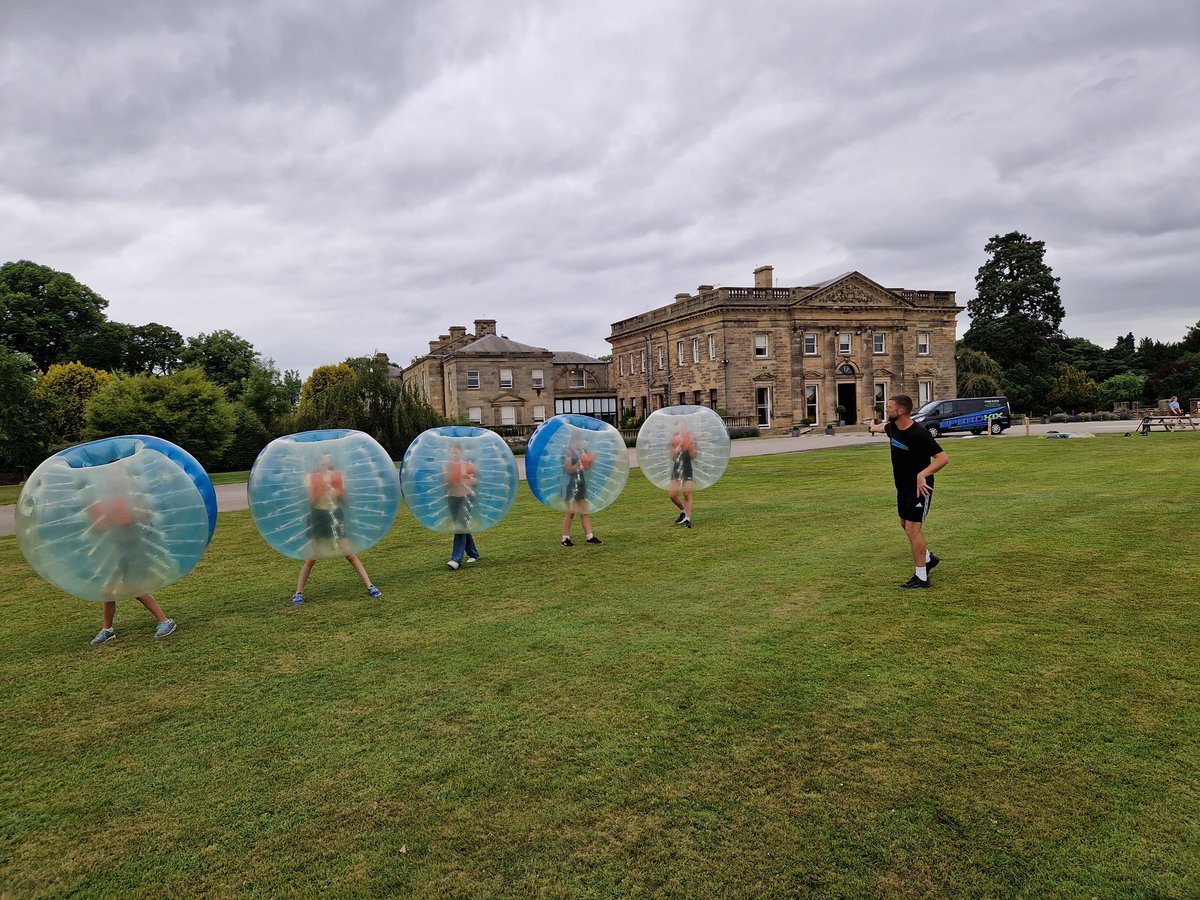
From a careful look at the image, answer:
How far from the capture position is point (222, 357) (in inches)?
2699

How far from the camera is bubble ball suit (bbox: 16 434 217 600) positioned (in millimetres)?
6574

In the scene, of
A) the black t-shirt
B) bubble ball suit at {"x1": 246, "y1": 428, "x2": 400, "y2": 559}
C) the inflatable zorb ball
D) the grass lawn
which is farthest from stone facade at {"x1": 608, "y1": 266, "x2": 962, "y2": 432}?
bubble ball suit at {"x1": 246, "y1": 428, "x2": 400, "y2": 559}

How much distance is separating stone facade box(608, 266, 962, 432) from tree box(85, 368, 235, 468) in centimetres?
3403

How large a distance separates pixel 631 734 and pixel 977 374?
7030cm

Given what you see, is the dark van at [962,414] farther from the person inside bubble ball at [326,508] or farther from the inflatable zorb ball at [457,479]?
the person inside bubble ball at [326,508]

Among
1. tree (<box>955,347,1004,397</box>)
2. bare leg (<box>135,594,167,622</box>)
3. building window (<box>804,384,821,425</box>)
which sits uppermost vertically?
tree (<box>955,347,1004,397</box>)

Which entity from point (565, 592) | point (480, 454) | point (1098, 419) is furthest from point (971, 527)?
point (1098, 419)

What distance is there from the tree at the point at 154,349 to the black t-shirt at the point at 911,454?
A: 70349mm

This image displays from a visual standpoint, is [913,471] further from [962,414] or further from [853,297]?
[853,297]

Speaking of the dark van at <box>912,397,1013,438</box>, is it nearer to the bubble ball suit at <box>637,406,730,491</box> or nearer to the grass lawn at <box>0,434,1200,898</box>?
the bubble ball suit at <box>637,406,730,491</box>

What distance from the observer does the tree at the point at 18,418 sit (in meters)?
30.1

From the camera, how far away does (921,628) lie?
6.68 meters

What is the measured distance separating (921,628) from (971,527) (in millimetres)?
5888

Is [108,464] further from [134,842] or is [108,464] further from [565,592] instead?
[565,592]
